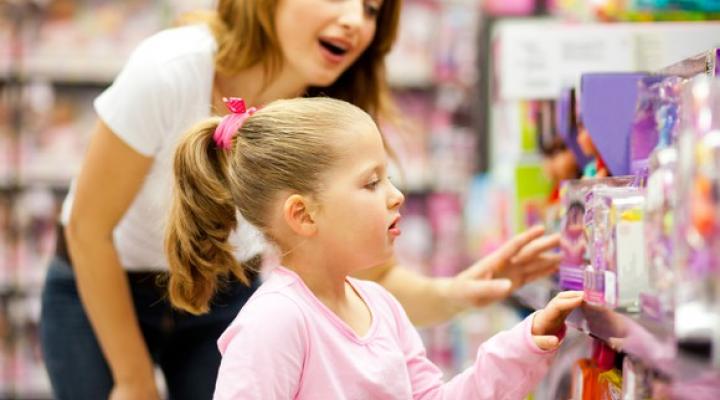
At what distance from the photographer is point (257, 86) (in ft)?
5.73

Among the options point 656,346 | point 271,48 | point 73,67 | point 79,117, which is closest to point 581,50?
point 271,48

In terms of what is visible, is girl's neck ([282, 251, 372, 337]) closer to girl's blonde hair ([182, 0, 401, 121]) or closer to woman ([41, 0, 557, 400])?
woman ([41, 0, 557, 400])

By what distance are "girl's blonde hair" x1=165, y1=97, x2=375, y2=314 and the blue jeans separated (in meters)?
0.43

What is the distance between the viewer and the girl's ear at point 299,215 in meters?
1.22

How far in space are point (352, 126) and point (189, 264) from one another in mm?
304

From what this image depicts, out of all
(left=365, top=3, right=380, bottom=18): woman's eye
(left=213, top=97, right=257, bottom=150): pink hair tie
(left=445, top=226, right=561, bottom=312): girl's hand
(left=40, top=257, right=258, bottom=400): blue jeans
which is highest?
(left=365, top=3, right=380, bottom=18): woman's eye

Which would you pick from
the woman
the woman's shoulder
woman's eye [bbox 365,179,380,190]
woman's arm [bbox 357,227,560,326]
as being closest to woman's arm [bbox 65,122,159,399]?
the woman

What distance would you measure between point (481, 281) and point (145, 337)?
65cm

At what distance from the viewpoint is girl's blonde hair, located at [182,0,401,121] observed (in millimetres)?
1694

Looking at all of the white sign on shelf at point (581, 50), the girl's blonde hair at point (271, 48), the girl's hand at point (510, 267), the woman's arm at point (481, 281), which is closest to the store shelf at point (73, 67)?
the white sign on shelf at point (581, 50)

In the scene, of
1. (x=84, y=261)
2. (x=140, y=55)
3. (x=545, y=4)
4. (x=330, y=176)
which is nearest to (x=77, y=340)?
(x=84, y=261)

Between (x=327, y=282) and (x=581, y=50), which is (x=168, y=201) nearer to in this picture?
(x=327, y=282)

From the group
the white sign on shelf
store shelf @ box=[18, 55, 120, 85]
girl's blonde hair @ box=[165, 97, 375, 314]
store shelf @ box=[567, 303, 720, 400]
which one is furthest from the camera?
store shelf @ box=[18, 55, 120, 85]

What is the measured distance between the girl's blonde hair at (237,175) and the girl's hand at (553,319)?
33cm
